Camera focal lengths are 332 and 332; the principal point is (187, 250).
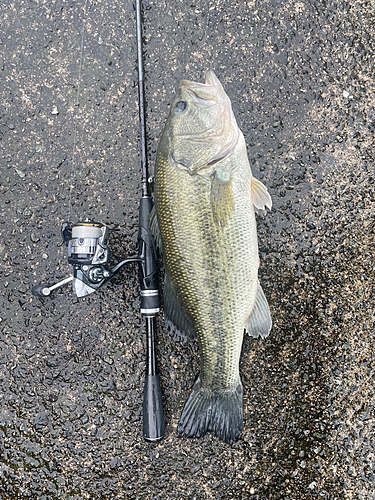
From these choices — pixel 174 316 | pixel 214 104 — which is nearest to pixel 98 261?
pixel 174 316

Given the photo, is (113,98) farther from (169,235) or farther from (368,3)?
(368,3)

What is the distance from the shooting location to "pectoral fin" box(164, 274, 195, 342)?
196 cm

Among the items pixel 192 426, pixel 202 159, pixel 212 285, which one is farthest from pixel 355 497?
pixel 202 159

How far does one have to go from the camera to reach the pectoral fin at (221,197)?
1.71 meters

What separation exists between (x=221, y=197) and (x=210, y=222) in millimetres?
141

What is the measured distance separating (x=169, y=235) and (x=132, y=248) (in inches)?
22.8

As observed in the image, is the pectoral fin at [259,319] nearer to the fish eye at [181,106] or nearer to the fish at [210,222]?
the fish at [210,222]

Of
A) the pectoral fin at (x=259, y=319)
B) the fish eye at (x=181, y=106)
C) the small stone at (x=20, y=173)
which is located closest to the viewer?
the fish eye at (x=181, y=106)

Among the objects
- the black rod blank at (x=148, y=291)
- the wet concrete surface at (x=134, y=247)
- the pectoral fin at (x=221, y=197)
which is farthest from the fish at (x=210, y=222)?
the wet concrete surface at (x=134, y=247)

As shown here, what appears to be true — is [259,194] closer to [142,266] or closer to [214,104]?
[214,104]

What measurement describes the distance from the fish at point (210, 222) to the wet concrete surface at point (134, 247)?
1.41 ft

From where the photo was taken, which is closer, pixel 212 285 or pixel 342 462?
pixel 212 285

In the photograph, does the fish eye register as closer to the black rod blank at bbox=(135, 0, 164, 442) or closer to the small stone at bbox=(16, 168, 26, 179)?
the black rod blank at bbox=(135, 0, 164, 442)

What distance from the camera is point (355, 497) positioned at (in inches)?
85.4
